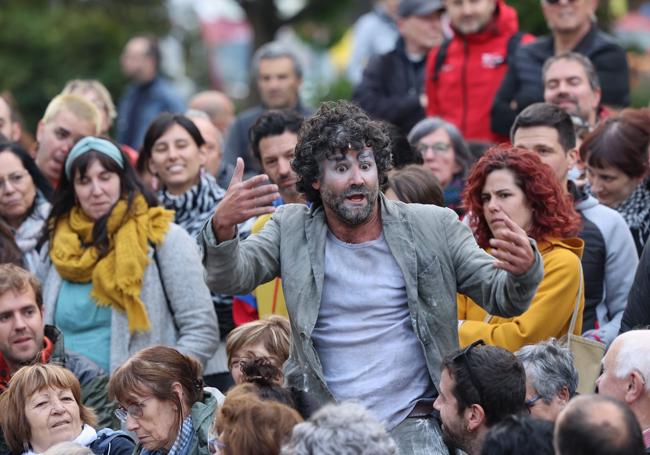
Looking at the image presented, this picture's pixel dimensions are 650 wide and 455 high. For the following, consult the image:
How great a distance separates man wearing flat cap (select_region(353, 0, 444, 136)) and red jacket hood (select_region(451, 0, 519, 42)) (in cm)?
53

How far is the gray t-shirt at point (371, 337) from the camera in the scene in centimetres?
558

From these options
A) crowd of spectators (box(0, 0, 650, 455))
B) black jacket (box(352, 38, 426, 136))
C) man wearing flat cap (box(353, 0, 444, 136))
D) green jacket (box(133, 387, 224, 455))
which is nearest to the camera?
crowd of spectators (box(0, 0, 650, 455))

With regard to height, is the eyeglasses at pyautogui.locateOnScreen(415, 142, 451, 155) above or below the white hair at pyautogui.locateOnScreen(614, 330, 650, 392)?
above

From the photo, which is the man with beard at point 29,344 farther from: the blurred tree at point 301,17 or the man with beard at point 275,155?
the blurred tree at point 301,17

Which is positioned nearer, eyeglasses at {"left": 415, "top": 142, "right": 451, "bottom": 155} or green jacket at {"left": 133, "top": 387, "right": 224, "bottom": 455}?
green jacket at {"left": 133, "top": 387, "right": 224, "bottom": 455}

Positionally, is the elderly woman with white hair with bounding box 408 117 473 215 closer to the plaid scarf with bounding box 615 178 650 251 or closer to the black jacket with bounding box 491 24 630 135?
the black jacket with bounding box 491 24 630 135

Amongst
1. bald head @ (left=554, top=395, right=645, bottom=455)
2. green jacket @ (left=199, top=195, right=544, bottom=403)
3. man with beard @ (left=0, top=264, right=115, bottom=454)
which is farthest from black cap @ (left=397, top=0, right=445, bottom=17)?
bald head @ (left=554, top=395, right=645, bottom=455)

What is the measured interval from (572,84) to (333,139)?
10.8 feet

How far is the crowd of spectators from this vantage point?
5.45 metres

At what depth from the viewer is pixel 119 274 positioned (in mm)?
7539

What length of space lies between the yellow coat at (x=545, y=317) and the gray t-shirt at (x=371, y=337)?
83 cm

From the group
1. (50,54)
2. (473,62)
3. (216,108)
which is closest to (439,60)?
(473,62)

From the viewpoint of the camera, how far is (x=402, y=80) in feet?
33.5

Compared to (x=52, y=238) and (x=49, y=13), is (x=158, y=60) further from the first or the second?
(x=49, y=13)
